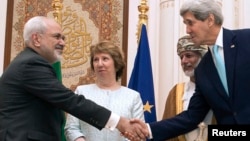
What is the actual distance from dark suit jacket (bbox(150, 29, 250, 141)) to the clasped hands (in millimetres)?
191

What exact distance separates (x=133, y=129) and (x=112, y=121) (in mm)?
252

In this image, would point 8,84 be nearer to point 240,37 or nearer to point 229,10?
point 240,37

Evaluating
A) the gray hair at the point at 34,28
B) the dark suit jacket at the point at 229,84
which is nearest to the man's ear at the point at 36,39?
the gray hair at the point at 34,28

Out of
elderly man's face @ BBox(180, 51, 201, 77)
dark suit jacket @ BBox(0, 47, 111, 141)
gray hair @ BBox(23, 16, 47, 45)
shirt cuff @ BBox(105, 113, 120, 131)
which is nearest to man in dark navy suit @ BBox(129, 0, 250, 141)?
elderly man's face @ BBox(180, 51, 201, 77)

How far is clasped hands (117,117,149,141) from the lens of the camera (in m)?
3.24

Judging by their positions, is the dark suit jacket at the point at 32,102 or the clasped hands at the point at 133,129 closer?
the dark suit jacket at the point at 32,102

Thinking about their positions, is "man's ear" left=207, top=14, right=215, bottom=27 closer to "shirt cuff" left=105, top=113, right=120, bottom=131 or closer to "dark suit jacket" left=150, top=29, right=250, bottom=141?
"dark suit jacket" left=150, top=29, right=250, bottom=141

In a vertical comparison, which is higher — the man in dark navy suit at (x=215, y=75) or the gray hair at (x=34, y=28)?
the gray hair at (x=34, y=28)

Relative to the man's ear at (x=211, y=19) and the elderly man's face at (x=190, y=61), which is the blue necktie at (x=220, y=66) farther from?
the elderly man's face at (x=190, y=61)

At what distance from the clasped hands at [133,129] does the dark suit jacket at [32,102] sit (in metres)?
0.31

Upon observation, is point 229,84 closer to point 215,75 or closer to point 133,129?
point 215,75

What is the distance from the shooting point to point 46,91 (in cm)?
294

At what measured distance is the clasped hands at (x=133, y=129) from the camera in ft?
10.6

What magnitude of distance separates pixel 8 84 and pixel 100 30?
9.20 feet
